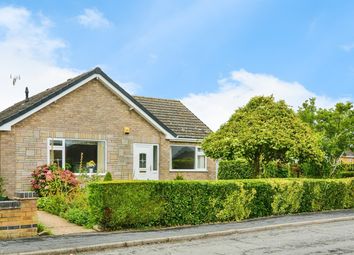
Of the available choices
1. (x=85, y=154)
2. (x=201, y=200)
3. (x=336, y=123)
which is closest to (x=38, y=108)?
(x=85, y=154)

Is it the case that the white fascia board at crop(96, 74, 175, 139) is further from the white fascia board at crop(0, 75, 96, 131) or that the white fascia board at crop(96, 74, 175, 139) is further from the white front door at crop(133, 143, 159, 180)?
the white front door at crop(133, 143, 159, 180)

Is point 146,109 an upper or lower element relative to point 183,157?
upper

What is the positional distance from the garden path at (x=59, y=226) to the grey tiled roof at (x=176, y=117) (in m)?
12.8

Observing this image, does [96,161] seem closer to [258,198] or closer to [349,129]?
[258,198]

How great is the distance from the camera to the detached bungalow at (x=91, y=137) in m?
20.2

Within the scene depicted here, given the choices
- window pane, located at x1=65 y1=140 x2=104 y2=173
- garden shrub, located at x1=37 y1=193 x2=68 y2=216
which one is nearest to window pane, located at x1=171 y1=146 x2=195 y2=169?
window pane, located at x1=65 y1=140 x2=104 y2=173

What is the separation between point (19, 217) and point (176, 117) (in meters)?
17.8

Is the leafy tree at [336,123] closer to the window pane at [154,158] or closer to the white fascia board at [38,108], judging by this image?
the window pane at [154,158]

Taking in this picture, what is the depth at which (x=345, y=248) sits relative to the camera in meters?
10.6

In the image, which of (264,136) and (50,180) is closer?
(264,136)

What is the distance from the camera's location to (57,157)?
21.3 metres

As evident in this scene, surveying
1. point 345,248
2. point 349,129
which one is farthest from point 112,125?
point 349,129

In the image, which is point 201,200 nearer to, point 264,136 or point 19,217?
point 264,136

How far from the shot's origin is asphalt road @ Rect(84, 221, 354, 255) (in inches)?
404
